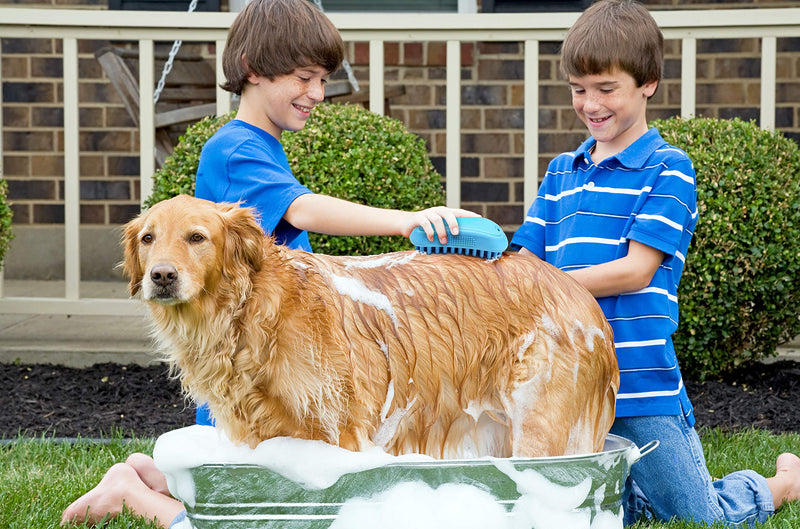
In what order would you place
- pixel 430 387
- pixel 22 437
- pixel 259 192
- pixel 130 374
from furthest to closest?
pixel 130 374 < pixel 22 437 < pixel 259 192 < pixel 430 387

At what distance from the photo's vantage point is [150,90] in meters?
5.30

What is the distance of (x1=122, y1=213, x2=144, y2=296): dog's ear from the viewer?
188 cm

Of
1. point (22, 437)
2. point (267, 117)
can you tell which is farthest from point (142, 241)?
point (22, 437)

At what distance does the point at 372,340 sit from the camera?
1968 millimetres

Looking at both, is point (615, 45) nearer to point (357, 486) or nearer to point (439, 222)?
point (439, 222)

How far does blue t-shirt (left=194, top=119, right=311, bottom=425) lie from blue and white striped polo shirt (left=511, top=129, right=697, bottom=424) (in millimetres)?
845

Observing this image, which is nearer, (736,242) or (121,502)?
(121,502)

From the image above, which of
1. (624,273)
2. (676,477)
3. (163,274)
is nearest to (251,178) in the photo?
(163,274)

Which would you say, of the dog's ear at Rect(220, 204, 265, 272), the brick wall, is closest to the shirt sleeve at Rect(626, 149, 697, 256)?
the dog's ear at Rect(220, 204, 265, 272)

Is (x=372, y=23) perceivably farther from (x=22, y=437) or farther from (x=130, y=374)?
(x=22, y=437)

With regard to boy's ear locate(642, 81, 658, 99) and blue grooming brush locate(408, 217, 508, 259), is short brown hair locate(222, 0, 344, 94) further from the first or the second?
boy's ear locate(642, 81, 658, 99)

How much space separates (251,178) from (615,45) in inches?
43.0

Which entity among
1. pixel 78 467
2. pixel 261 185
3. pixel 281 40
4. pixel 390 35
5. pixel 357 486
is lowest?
pixel 78 467

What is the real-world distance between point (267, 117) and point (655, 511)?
5.40ft
